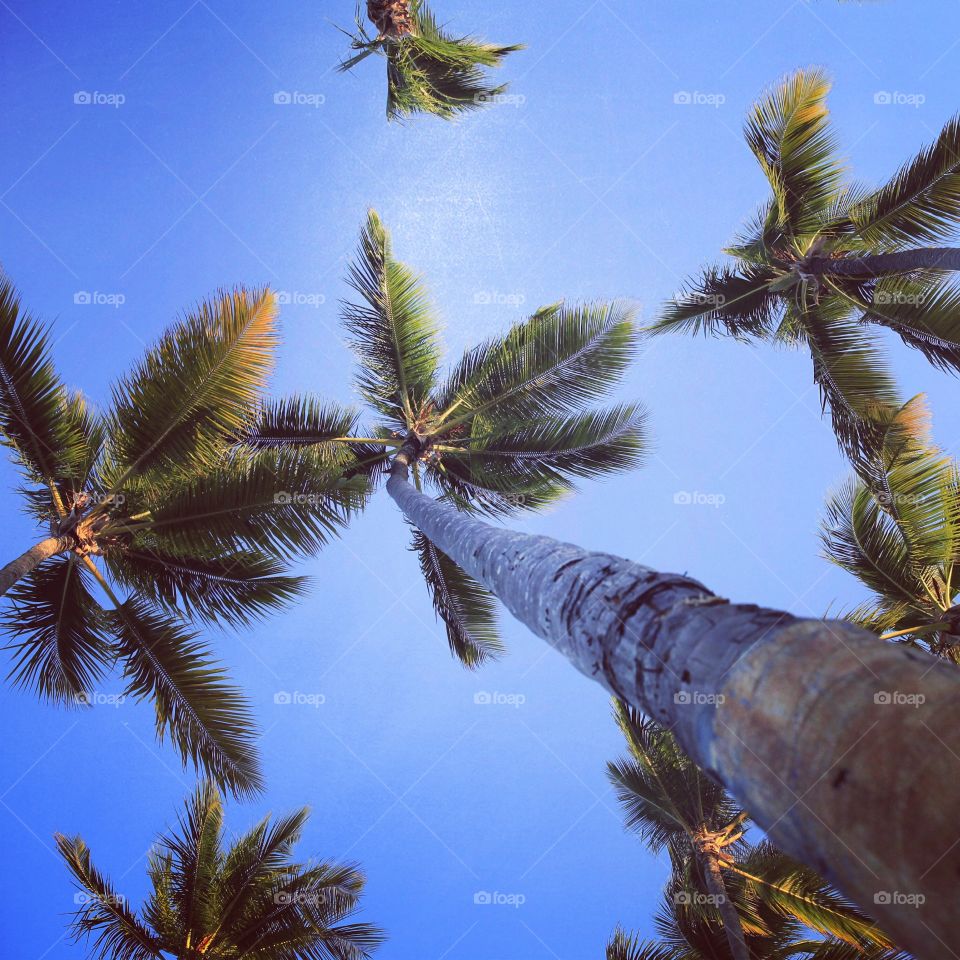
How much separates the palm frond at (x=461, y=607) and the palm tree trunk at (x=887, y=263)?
23.5 ft

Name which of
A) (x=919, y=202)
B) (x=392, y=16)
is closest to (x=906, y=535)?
(x=919, y=202)

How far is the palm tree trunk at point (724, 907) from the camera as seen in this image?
287 inches

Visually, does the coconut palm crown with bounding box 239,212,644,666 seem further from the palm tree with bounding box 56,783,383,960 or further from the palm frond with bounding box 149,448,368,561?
the palm tree with bounding box 56,783,383,960

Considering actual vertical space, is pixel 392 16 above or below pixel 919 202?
above

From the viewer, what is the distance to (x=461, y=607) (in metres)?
10.6

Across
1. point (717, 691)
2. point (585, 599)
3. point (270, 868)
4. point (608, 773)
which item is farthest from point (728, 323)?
point (270, 868)

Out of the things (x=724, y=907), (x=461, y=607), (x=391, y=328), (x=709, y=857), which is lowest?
(x=724, y=907)

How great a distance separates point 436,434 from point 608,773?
6.31 metres

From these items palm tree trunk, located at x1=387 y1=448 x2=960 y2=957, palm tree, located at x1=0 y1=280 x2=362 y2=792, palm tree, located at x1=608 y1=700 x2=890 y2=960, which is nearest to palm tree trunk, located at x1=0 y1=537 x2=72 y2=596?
palm tree, located at x1=0 y1=280 x2=362 y2=792

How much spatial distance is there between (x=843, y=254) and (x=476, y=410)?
5985 millimetres

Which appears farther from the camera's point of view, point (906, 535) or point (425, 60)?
point (425, 60)

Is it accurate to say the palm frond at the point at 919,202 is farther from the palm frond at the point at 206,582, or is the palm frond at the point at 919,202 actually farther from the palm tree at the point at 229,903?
the palm tree at the point at 229,903

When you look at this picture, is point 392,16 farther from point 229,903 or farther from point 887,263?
point 229,903

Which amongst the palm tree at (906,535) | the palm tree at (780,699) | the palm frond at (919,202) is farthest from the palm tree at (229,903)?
the palm frond at (919,202)
